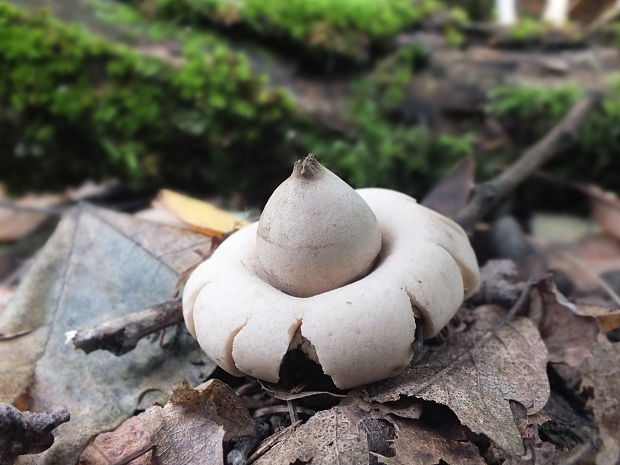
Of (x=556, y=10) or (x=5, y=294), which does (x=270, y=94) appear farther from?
(x=556, y=10)

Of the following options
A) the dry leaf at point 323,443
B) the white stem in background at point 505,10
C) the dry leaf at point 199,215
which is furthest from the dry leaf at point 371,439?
the white stem in background at point 505,10

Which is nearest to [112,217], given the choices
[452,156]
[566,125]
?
[452,156]

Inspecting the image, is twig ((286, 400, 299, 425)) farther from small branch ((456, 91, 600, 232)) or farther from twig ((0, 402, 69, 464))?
small branch ((456, 91, 600, 232))

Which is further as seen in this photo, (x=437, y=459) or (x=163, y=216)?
(x=163, y=216)

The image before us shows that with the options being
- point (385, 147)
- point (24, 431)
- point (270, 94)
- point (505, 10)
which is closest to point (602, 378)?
point (24, 431)

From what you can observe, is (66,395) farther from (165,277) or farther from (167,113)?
(167,113)

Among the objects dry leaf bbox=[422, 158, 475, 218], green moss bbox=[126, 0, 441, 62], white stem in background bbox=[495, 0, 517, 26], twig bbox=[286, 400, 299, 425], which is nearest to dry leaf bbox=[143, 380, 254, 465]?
twig bbox=[286, 400, 299, 425]
